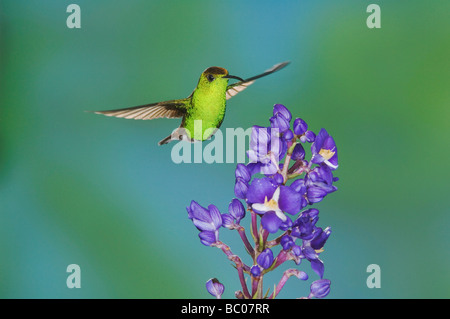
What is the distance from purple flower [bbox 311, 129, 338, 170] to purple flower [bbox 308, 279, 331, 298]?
0.21 metres

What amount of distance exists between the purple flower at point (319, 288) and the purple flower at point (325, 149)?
8.4 inches

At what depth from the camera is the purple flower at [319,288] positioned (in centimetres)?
92

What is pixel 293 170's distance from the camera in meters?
0.88

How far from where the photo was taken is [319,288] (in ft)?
3.02

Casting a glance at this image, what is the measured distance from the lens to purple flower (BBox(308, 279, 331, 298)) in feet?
3.01

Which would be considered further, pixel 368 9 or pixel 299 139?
pixel 368 9

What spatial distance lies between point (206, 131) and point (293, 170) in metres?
0.58

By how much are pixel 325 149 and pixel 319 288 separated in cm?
26

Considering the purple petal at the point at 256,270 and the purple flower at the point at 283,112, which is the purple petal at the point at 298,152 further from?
the purple petal at the point at 256,270

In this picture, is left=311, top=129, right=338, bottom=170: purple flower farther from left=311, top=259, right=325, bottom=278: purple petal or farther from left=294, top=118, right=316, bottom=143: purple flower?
left=311, top=259, right=325, bottom=278: purple petal

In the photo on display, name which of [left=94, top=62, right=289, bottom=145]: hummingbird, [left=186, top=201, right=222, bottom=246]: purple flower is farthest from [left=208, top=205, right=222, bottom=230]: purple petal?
[left=94, top=62, right=289, bottom=145]: hummingbird

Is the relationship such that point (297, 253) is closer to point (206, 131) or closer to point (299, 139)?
point (299, 139)
